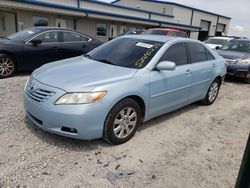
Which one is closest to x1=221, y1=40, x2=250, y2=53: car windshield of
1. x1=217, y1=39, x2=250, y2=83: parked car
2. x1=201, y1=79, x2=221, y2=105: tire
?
x1=217, y1=39, x2=250, y2=83: parked car

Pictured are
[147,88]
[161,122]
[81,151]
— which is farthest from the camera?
[161,122]

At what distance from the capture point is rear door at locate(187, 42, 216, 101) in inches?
186

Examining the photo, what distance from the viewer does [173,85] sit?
4.15 metres

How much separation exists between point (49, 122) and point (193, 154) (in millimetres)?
2061

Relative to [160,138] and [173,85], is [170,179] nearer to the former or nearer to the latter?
[160,138]

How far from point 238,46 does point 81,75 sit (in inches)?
329

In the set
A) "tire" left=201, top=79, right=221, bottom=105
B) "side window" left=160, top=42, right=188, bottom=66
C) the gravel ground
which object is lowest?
the gravel ground

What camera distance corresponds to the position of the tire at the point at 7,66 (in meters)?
6.65

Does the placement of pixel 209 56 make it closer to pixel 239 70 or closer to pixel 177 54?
pixel 177 54

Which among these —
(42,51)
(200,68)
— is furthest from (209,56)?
(42,51)

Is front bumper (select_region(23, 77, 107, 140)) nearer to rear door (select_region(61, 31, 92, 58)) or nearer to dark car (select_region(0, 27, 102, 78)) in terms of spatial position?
dark car (select_region(0, 27, 102, 78))

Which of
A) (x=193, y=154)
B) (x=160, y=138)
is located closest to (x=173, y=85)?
(x=160, y=138)

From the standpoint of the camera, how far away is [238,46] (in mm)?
9742

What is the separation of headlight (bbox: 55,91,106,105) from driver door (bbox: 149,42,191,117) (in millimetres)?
1047
